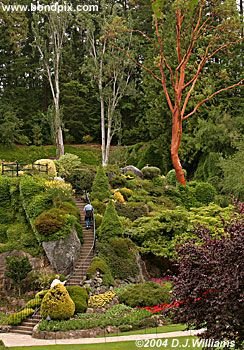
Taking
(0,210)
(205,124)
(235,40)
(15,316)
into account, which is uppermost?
(235,40)

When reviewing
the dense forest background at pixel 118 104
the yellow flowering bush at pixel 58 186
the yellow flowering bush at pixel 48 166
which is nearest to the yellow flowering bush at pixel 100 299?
the yellow flowering bush at pixel 58 186

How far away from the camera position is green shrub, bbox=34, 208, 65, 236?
78.1 feet

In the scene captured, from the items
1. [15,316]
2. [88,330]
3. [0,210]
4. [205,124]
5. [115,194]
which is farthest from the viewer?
[205,124]

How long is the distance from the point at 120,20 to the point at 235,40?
7.46 meters

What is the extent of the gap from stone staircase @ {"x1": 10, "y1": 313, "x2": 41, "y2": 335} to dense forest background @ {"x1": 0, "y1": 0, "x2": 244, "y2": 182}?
18767 millimetres

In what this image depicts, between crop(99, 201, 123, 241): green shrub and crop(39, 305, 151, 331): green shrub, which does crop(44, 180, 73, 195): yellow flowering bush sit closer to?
crop(99, 201, 123, 241): green shrub

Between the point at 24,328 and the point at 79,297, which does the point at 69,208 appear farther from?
the point at 24,328

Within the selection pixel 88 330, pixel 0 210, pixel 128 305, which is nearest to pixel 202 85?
pixel 0 210

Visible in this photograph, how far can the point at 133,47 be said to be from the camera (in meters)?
42.5

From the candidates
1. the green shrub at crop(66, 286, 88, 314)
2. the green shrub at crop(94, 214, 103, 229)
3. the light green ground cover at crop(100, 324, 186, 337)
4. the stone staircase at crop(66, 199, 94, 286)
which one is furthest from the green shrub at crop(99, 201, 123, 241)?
the light green ground cover at crop(100, 324, 186, 337)

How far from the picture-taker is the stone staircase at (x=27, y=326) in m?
19.2

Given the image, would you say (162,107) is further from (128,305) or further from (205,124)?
(128,305)

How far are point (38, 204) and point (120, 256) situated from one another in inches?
173

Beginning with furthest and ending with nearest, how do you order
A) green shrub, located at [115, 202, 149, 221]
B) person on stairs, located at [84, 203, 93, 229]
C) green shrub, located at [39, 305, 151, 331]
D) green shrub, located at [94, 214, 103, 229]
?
1. green shrub, located at [115, 202, 149, 221]
2. green shrub, located at [94, 214, 103, 229]
3. person on stairs, located at [84, 203, 93, 229]
4. green shrub, located at [39, 305, 151, 331]
